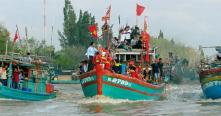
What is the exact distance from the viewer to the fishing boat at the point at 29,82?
27.2 m

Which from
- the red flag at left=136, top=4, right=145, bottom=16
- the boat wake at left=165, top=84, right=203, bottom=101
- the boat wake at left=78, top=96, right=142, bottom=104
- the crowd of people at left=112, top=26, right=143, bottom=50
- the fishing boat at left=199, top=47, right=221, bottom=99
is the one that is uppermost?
the red flag at left=136, top=4, right=145, bottom=16

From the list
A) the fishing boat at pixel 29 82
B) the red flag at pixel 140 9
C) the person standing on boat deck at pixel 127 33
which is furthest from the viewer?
the person standing on boat deck at pixel 127 33

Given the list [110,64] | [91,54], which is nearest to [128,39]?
[91,54]

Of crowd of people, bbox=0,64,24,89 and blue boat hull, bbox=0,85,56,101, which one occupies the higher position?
crowd of people, bbox=0,64,24,89

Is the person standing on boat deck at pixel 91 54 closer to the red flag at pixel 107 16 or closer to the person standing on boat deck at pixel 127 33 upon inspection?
the red flag at pixel 107 16

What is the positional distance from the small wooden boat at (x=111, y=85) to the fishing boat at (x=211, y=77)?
3009mm

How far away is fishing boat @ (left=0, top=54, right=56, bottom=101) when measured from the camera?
27.2 metres

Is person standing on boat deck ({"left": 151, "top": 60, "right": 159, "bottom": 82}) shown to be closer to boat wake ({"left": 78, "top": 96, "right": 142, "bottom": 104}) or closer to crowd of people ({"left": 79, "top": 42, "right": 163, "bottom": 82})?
crowd of people ({"left": 79, "top": 42, "right": 163, "bottom": 82})

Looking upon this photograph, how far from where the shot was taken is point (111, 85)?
85.9 feet

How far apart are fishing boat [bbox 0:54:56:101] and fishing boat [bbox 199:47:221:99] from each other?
7689 mm

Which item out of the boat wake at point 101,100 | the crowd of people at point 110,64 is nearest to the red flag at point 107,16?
the crowd of people at point 110,64

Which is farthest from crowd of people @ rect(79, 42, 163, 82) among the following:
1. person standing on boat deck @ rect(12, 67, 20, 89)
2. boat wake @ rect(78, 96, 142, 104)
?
person standing on boat deck @ rect(12, 67, 20, 89)

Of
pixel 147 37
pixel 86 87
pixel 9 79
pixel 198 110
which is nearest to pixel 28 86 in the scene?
pixel 9 79

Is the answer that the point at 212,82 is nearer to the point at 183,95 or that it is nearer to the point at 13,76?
the point at 183,95
